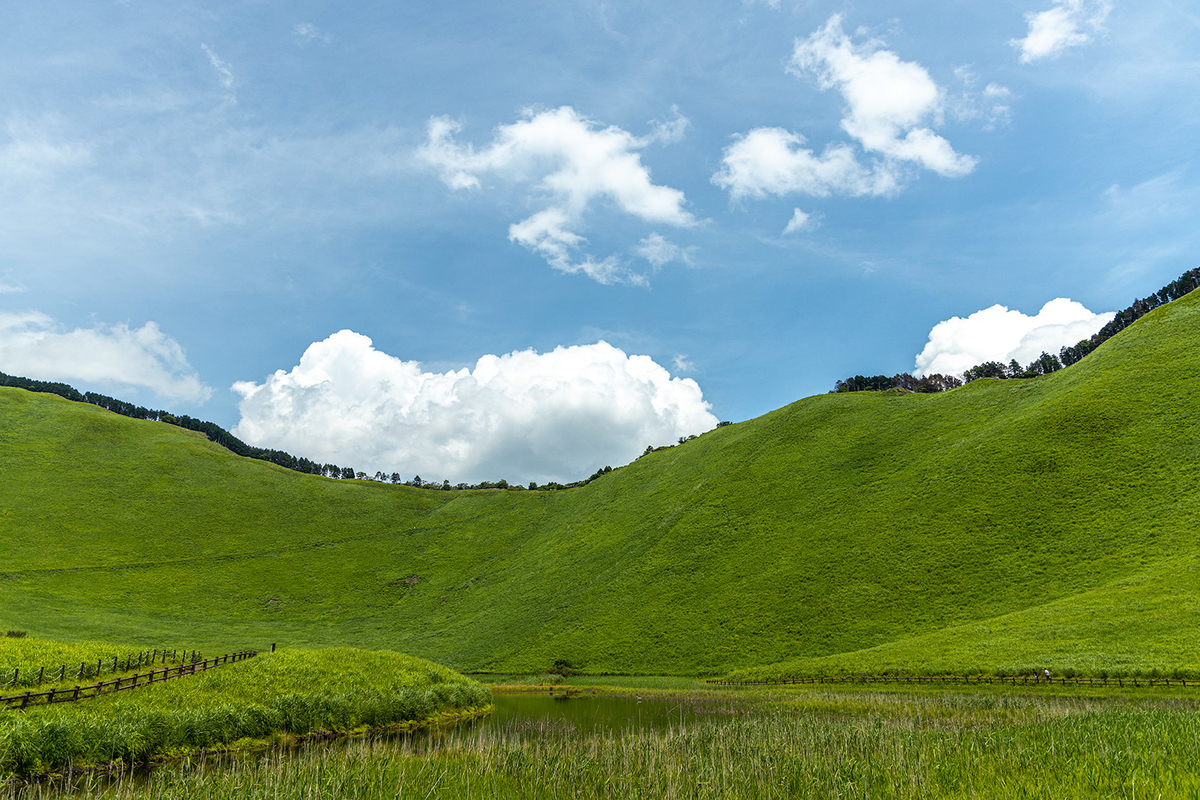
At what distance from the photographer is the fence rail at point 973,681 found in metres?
41.5

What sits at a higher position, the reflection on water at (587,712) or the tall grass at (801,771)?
the tall grass at (801,771)

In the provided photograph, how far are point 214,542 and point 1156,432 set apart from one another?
187 metres

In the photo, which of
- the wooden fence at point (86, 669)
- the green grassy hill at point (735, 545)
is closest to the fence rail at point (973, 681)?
the green grassy hill at point (735, 545)

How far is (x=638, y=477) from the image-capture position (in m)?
160

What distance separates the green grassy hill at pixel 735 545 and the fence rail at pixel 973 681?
10.8ft

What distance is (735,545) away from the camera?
10819 cm

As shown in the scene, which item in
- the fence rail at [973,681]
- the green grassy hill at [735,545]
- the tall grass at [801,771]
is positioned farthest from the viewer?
the green grassy hill at [735,545]

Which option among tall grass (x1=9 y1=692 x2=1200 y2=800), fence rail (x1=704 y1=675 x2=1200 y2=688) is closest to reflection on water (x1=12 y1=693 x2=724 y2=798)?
tall grass (x1=9 y1=692 x2=1200 y2=800)

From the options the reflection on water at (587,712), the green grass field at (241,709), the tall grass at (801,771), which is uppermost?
the tall grass at (801,771)

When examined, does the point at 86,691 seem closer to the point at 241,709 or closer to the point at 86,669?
the point at 86,669

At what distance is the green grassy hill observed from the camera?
71.0 meters

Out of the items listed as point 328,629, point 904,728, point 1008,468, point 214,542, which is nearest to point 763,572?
point 1008,468

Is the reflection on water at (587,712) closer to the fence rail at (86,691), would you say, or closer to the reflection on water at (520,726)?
the reflection on water at (520,726)

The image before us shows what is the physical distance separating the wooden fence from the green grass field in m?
4.30
